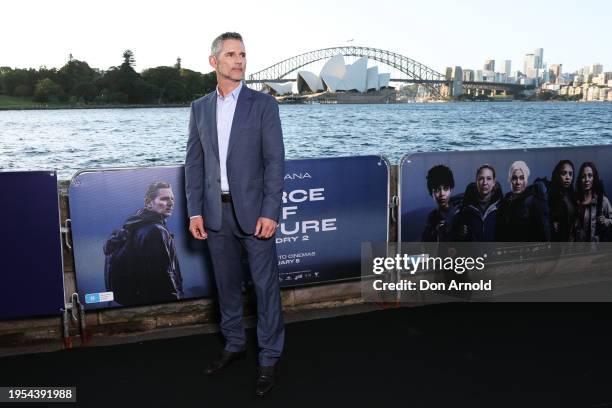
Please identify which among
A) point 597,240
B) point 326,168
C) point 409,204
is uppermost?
point 326,168

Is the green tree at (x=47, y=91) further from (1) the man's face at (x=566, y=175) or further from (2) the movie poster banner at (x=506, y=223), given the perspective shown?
(1) the man's face at (x=566, y=175)

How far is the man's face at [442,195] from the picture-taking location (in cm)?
516

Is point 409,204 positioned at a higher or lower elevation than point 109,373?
higher

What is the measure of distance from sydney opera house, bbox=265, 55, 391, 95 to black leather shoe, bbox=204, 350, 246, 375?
10934 cm

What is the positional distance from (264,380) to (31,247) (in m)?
1.92

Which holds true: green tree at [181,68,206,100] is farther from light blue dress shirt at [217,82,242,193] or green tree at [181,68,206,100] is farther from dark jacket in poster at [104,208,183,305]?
light blue dress shirt at [217,82,242,193]

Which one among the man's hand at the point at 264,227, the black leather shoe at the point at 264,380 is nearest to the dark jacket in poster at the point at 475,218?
the man's hand at the point at 264,227

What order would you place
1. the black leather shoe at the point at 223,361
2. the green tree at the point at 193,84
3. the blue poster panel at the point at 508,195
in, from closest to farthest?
the black leather shoe at the point at 223,361
the blue poster panel at the point at 508,195
the green tree at the point at 193,84

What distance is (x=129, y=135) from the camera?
57406 mm

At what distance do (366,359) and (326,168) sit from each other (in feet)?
5.13

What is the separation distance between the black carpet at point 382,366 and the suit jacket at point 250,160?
3.23 ft

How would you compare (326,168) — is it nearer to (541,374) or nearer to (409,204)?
(409,204)

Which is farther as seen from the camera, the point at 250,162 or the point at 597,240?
the point at 597,240

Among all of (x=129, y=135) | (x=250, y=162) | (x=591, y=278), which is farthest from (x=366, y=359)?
(x=129, y=135)
